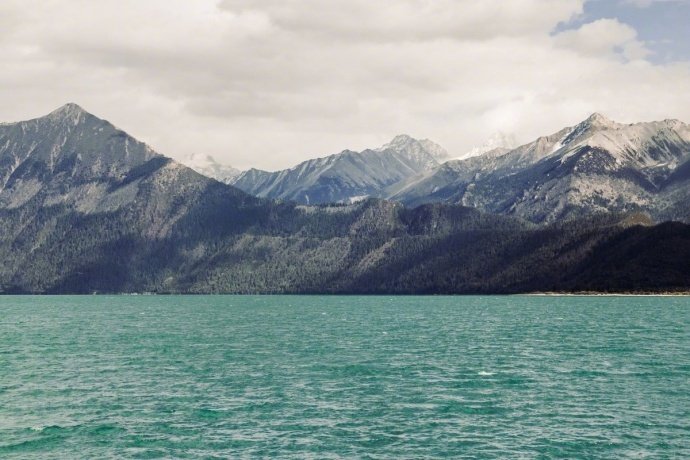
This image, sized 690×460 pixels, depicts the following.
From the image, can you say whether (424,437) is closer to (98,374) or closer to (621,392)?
(621,392)

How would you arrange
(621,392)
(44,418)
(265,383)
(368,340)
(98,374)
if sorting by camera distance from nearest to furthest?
(44,418) < (621,392) < (265,383) < (98,374) < (368,340)

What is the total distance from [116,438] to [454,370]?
67.5m

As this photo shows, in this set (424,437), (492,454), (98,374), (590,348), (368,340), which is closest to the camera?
(492,454)

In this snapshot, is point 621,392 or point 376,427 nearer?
point 376,427

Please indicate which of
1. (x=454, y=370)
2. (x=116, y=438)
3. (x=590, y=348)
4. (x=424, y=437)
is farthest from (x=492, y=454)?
(x=590, y=348)

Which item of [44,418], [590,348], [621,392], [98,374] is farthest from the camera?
[590,348]

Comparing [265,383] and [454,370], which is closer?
[265,383]

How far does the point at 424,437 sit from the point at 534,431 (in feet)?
42.8

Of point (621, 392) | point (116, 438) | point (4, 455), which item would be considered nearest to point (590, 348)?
point (621, 392)

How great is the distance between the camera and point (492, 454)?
77.9 m

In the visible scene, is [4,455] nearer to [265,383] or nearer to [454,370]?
[265,383]

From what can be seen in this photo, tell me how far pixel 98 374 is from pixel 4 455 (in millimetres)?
53908

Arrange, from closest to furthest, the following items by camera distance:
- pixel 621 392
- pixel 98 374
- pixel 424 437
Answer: pixel 424 437 → pixel 621 392 → pixel 98 374

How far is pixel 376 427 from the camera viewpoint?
89438 millimetres
